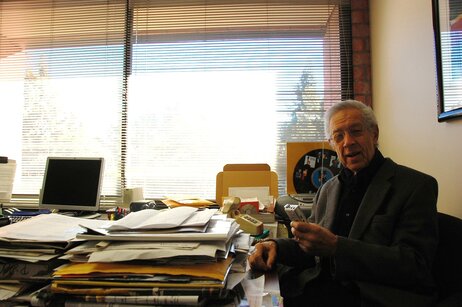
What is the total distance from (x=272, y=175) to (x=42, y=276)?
1509mm

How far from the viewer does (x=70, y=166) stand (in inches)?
81.4

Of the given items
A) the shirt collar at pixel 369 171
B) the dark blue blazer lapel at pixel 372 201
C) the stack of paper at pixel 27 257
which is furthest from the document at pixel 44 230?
the shirt collar at pixel 369 171

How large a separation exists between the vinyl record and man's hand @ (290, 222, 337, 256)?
107cm

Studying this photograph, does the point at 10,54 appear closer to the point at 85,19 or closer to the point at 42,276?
the point at 85,19

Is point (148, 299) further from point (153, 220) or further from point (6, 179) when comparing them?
point (6, 179)

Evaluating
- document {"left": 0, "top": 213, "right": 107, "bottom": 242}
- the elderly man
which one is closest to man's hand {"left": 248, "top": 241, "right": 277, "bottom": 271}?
the elderly man

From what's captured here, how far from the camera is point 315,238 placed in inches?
35.2

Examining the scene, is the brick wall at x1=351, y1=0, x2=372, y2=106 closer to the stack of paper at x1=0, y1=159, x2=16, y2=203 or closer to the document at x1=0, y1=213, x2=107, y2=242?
the document at x1=0, y1=213, x2=107, y2=242

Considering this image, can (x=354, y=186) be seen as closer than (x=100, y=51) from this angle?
Yes

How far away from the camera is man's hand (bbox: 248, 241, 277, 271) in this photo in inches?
35.1

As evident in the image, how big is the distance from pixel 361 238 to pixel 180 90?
1.78m

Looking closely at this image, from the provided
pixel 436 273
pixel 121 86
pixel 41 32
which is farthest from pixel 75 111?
pixel 436 273

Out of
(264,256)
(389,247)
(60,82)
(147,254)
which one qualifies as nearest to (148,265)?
(147,254)

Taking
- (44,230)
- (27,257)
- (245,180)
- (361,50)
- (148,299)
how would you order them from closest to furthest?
(148,299)
(27,257)
(44,230)
(245,180)
(361,50)
